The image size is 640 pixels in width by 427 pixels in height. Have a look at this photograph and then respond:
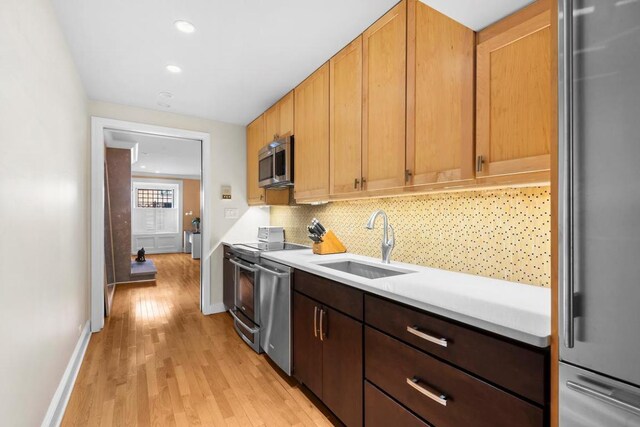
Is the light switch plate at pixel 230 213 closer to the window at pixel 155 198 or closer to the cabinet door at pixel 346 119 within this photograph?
the cabinet door at pixel 346 119

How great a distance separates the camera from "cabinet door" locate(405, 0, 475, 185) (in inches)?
53.2

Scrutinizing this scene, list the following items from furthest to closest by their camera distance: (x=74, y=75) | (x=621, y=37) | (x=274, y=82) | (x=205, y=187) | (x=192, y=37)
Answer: (x=205, y=187) → (x=274, y=82) → (x=74, y=75) → (x=192, y=37) → (x=621, y=37)

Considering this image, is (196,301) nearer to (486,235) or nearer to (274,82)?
(274,82)

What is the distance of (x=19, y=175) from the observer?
1.25 meters

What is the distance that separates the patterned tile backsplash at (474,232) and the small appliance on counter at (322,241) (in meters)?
0.22

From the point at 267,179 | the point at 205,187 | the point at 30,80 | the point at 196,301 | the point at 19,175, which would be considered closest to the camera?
the point at 19,175

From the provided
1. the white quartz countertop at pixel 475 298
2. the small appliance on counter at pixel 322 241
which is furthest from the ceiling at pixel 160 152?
the white quartz countertop at pixel 475 298

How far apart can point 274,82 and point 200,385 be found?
2.49 metres

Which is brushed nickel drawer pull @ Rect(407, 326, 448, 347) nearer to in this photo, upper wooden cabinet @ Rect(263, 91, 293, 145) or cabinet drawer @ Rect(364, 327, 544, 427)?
cabinet drawer @ Rect(364, 327, 544, 427)

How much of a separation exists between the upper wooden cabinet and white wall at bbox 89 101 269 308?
75 centimetres

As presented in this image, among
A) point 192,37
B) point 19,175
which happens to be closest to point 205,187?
point 192,37

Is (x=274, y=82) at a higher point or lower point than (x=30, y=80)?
higher

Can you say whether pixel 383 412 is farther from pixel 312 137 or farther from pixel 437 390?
pixel 312 137

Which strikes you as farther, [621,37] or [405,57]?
[405,57]
